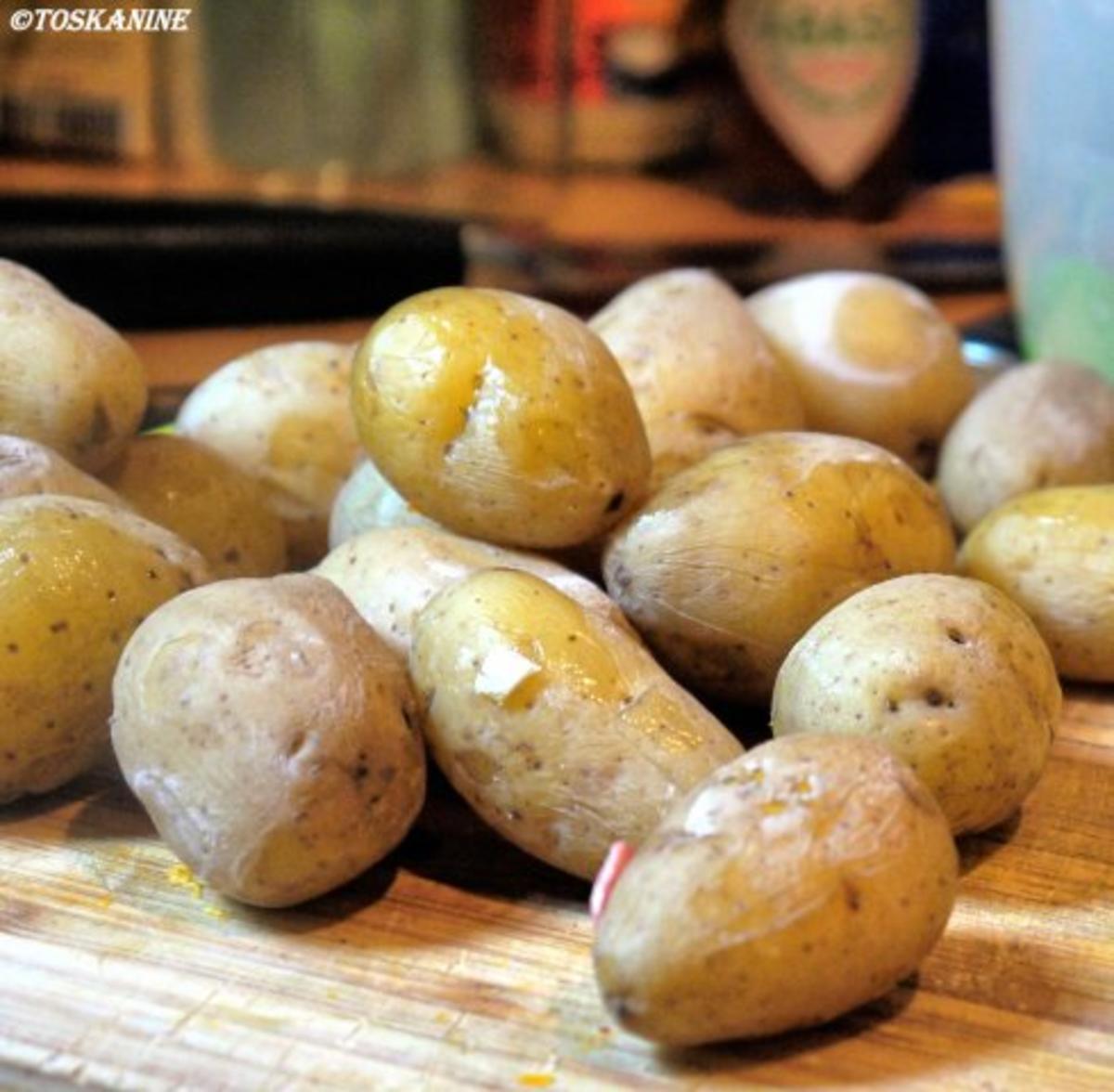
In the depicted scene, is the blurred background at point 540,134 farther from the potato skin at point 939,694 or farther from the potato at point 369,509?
the potato skin at point 939,694

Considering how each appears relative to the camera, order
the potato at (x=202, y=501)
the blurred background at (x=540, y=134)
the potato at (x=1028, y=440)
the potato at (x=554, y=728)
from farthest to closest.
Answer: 1. the blurred background at (x=540, y=134)
2. the potato at (x=1028, y=440)
3. the potato at (x=202, y=501)
4. the potato at (x=554, y=728)

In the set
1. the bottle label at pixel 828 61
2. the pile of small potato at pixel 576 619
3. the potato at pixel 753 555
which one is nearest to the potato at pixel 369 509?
the pile of small potato at pixel 576 619

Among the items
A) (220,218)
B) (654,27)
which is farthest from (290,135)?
(220,218)

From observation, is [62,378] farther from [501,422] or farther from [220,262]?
[220,262]

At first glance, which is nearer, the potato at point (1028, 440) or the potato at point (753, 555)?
the potato at point (753, 555)

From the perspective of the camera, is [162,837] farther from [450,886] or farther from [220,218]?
[220,218]

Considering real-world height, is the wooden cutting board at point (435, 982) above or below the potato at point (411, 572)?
below
